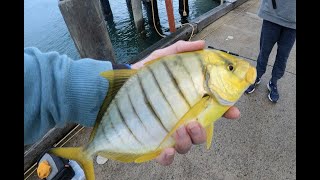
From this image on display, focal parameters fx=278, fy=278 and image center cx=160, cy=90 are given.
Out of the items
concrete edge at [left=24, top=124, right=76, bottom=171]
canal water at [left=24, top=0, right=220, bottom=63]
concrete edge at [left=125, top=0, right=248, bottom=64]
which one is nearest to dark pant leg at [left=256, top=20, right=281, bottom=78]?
concrete edge at [left=125, top=0, right=248, bottom=64]

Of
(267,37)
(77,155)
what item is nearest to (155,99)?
(77,155)

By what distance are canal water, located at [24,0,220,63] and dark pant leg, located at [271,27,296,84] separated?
4.96 metres

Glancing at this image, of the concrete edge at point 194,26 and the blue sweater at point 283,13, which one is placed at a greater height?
the blue sweater at point 283,13

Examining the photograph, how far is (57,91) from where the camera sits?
57.2 inches

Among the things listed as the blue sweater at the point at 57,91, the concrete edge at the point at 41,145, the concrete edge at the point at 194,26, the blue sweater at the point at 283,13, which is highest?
the blue sweater at the point at 57,91

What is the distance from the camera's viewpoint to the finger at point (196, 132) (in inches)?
50.3

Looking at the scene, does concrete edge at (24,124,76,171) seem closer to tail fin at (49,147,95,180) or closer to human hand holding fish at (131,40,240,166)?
tail fin at (49,147,95,180)

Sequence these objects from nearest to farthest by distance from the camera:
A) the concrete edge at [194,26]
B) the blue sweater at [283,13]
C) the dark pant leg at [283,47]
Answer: the blue sweater at [283,13]
the dark pant leg at [283,47]
the concrete edge at [194,26]

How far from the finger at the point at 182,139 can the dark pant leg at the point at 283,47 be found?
250 cm

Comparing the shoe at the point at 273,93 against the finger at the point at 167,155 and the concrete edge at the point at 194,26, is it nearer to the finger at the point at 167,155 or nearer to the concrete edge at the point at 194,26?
the concrete edge at the point at 194,26

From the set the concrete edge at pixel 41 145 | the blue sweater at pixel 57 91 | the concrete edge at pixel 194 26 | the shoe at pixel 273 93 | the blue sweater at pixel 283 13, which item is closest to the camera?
the blue sweater at pixel 57 91

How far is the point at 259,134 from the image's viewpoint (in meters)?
3.24

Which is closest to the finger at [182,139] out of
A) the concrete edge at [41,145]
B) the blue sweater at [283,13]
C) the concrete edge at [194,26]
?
the concrete edge at [41,145]
